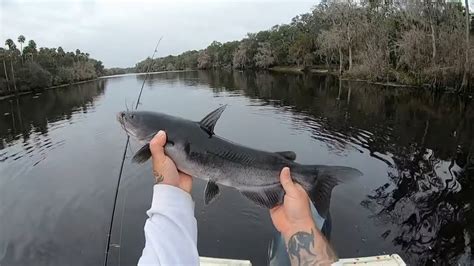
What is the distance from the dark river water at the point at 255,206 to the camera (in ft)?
31.2

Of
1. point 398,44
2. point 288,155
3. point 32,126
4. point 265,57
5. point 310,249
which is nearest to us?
point 310,249

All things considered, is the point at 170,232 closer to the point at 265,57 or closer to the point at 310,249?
the point at 310,249

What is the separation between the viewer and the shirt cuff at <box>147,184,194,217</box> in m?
1.98

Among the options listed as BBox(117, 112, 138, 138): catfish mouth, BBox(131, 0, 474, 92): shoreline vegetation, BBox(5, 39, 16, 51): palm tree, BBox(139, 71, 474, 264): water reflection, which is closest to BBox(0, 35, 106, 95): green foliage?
BBox(5, 39, 16, 51): palm tree

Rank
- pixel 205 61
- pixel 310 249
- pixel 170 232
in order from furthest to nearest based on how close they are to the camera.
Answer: pixel 205 61 → pixel 310 249 → pixel 170 232

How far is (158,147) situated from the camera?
99.3 inches

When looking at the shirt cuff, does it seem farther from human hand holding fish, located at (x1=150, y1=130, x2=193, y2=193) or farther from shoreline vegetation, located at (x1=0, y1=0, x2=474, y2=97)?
shoreline vegetation, located at (x1=0, y1=0, x2=474, y2=97)

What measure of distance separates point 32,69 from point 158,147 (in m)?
71.7

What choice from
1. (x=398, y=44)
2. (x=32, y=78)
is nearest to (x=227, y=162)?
(x=398, y=44)

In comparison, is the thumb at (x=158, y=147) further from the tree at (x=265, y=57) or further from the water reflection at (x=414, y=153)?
the tree at (x=265, y=57)

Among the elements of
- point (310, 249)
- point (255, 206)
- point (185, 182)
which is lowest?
point (255, 206)

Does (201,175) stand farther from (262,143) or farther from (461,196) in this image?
(262,143)

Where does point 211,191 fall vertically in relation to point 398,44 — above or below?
below

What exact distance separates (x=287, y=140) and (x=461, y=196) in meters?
9.24
